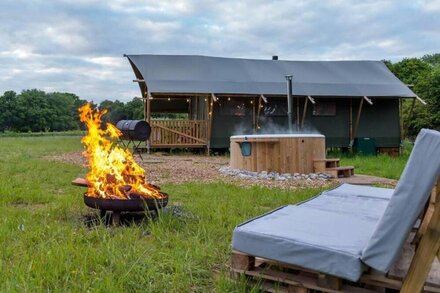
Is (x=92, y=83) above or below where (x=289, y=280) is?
above

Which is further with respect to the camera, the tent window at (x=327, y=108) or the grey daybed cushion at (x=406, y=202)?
the tent window at (x=327, y=108)

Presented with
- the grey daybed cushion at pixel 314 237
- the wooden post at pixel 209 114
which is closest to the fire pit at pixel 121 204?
the grey daybed cushion at pixel 314 237

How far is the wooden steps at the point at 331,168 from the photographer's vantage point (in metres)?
8.25

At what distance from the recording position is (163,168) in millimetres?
9078

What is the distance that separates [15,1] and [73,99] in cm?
5845

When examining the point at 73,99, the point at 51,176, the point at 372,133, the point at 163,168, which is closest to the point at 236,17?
the point at 372,133

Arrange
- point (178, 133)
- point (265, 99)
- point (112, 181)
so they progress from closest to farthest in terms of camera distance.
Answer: point (112, 181) → point (265, 99) → point (178, 133)

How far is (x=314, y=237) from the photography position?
223 centimetres

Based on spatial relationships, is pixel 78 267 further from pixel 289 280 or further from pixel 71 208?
pixel 71 208

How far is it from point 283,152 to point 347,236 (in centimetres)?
611

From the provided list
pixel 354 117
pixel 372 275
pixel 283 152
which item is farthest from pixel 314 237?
pixel 354 117

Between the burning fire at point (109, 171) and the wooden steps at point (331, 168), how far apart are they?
16.6ft

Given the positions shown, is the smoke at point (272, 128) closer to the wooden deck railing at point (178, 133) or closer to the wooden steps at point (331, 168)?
the wooden deck railing at point (178, 133)

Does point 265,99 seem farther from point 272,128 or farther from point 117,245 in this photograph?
point 117,245
